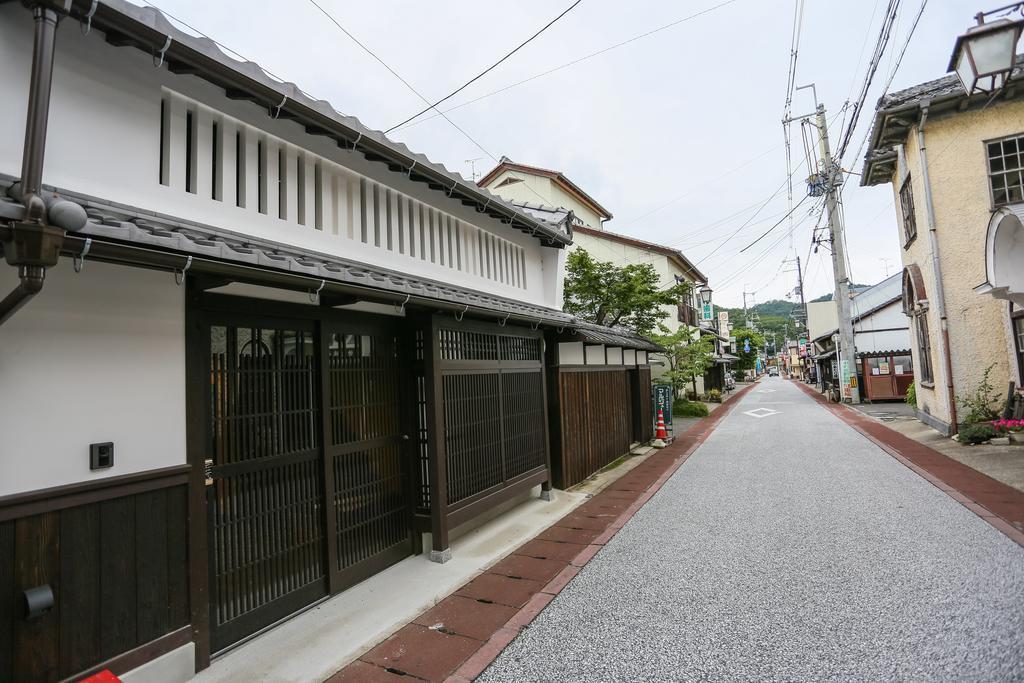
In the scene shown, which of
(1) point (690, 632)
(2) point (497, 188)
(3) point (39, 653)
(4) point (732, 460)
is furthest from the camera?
(2) point (497, 188)

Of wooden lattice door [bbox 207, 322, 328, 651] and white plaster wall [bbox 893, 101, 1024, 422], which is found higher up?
white plaster wall [bbox 893, 101, 1024, 422]

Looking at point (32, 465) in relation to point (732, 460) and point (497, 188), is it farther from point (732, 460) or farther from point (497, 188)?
point (497, 188)

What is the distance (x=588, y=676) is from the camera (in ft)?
11.4

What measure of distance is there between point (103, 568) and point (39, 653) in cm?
47

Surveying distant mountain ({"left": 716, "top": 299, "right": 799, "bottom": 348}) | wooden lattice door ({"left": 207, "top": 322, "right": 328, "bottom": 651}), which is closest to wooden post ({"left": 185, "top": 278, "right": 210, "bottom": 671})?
wooden lattice door ({"left": 207, "top": 322, "right": 328, "bottom": 651})

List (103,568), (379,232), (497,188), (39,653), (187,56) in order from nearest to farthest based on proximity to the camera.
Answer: (39,653)
(103,568)
(187,56)
(379,232)
(497,188)

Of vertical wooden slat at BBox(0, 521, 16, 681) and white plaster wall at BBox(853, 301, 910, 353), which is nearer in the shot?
vertical wooden slat at BBox(0, 521, 16, 681)

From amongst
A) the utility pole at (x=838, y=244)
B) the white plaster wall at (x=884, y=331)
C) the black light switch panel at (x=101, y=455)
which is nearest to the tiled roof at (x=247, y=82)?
the black light switch panel at (x=101, y=455)

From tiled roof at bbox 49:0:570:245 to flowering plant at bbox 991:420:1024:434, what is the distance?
11960mm

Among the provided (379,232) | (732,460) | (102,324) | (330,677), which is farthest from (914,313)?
(102,324)

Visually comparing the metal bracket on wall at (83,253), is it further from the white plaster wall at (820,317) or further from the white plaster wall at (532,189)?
the white plaster wall at (820,317)

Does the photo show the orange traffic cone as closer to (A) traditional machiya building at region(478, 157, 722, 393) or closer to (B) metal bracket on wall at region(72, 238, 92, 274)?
(A) traditional machiya building at region(478, 157, 722, 393)

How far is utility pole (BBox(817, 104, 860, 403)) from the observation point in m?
22.2

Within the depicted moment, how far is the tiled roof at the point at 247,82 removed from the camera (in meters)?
3.08
